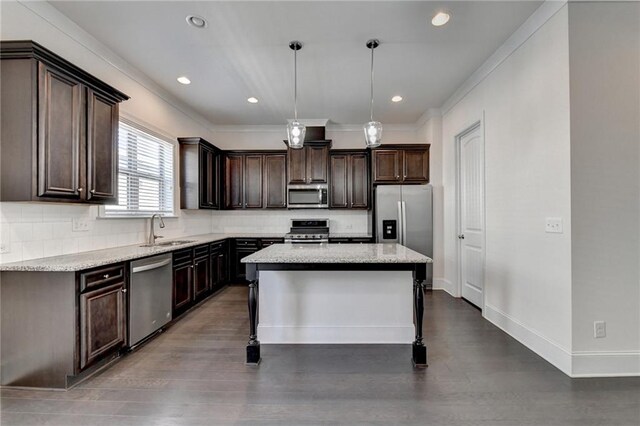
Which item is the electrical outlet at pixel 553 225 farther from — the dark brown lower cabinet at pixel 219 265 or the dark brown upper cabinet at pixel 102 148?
the dark brown lower cabinet at pixel 219 265

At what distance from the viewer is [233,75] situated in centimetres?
364

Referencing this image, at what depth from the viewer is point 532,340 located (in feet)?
8.70

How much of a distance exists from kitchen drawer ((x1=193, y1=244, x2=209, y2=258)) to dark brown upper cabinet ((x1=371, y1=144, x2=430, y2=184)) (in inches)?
116

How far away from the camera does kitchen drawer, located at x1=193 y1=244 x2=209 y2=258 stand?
3923 millimetres

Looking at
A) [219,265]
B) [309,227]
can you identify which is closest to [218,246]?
[219,265]

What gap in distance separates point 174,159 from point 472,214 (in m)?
4.40

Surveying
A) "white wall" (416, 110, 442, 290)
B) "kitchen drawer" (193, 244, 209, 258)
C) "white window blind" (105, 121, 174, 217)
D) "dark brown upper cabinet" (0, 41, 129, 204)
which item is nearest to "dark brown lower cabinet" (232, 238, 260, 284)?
"kitchen drawer" (193, 244, 209, 258)

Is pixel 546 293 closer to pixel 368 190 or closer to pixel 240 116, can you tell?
pixel 368 190

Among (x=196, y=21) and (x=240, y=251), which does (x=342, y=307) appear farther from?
(x=196, y=21)

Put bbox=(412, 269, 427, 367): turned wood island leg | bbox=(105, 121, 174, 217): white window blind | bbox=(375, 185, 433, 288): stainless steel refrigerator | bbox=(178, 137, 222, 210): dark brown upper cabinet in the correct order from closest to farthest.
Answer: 1. bbox=(412, 269, 427, 367): turned wood island leg
2. bbox=(105, 121, 174, 217): white window blind
3. bbox=(178, 137, 222, 210): dark brown upper cabinet
4. bbox=(375, 185, 433, 288): stainless steel refrigerator

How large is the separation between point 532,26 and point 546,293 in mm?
2336

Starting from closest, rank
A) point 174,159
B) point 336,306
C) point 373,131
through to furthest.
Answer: point 373,131 → point 336,306 → point 174,159

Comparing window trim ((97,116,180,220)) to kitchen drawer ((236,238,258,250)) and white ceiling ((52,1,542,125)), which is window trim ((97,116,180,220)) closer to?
white ceiling ((52,1,542,125))

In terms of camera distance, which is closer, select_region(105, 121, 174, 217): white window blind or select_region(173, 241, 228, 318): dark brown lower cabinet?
select_region(105, 121, 174, 217): white window blind
